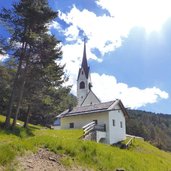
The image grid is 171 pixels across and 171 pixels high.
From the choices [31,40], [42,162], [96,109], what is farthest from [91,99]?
[42,162]

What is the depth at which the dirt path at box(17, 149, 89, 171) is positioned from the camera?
8632mm

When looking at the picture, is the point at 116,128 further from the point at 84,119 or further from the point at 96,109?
the point at 84,119

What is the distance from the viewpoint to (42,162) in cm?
914

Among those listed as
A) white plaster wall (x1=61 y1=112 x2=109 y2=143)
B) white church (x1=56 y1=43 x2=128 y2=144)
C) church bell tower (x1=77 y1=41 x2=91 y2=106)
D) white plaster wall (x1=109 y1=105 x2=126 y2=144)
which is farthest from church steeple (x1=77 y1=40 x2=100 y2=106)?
white plaster wall (x1=109 y1=105 x2=126 y2=144)

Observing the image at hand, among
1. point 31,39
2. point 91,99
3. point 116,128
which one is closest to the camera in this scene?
point 31,39

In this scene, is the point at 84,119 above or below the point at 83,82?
below

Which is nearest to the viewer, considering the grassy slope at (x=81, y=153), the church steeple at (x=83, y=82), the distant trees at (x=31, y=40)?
the grassy slope at (x=81, y=153)

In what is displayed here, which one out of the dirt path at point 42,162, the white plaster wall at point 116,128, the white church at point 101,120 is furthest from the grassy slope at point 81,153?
the white plaster wall at point 116,128

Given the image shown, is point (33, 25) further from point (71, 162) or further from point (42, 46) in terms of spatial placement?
point (71, 162)

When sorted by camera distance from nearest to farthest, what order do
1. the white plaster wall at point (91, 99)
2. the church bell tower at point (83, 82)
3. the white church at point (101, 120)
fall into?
the white church at point (101, 120), the white plaster wall at point (91, 99), the church bell tower at point (83, 82)

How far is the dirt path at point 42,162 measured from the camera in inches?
340

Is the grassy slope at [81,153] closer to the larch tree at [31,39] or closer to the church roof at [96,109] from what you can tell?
the larch tree at [31,39]

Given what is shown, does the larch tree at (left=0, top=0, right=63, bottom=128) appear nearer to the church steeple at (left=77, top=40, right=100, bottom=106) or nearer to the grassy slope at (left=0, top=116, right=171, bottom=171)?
the grassy slope at (left=0, top=116, right=171, bottom=171)

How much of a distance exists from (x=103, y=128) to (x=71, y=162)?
30.9m
